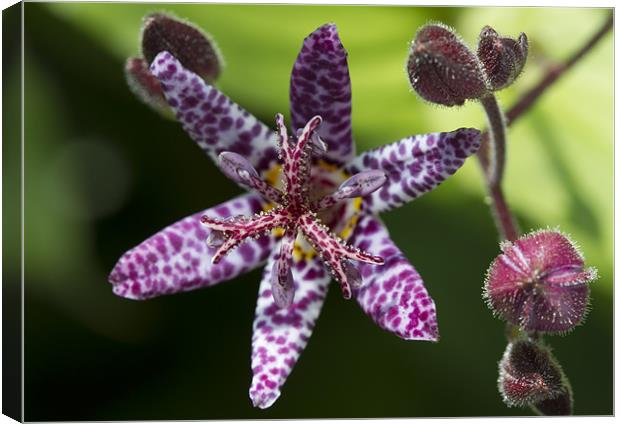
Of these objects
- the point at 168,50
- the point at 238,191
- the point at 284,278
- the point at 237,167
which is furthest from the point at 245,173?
the point at 238,191

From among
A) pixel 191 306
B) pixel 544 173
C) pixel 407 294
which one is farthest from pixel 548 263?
pixel 191 306

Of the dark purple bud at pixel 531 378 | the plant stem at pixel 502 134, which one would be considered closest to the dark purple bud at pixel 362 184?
the plant stem at pixel 502 134

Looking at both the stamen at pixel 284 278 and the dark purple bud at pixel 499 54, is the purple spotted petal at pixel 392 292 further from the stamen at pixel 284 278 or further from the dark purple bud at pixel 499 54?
the dark purple bud at pixel 499 54

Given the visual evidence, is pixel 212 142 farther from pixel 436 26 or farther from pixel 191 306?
pixel 191 306

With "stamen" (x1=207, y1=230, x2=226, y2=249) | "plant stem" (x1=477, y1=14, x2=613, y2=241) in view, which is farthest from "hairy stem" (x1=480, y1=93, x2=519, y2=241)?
"stamen" (x1=207, y1=230, x2=226, y2=249)

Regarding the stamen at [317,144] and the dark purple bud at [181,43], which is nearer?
the stamen at [317,144]

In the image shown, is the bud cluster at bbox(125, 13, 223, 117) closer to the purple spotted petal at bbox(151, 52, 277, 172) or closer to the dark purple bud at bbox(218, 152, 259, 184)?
the purple spotted petal at bbox(151, 52, 277, 172)
